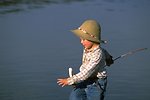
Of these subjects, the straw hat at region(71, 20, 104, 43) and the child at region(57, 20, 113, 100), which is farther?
the straw hat at region(71, 20, 104, 43)

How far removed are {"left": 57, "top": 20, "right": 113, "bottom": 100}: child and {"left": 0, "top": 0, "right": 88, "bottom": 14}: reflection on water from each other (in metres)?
14.8

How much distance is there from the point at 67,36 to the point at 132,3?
31.9 ft

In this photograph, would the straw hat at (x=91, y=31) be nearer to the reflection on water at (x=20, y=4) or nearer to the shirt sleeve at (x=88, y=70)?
the shirt sleeve at (x=88, y=70)

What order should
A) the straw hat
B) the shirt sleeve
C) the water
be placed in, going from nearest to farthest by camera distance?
1. the shirt sleeve
2. the straw hat
3. the water

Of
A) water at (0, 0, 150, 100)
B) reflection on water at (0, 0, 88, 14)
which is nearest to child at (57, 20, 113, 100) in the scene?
water at (0, 0, 150, 100)

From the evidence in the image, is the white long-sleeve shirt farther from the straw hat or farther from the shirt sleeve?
the straw hat

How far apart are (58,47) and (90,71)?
23.2ft

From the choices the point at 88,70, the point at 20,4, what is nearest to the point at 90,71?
the point at 88,70

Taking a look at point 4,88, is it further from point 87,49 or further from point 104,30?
point 104,30

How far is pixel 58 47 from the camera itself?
11.9m

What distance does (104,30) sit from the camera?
46.9 feet

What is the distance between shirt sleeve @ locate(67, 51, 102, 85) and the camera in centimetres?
488

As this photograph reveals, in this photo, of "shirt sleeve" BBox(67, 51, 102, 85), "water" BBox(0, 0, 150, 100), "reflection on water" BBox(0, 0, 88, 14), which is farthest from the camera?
"reflection on water" BBox(0, 0, 88, 14)

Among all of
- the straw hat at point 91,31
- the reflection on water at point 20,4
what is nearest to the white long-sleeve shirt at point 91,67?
the straw hat at point 91,31
